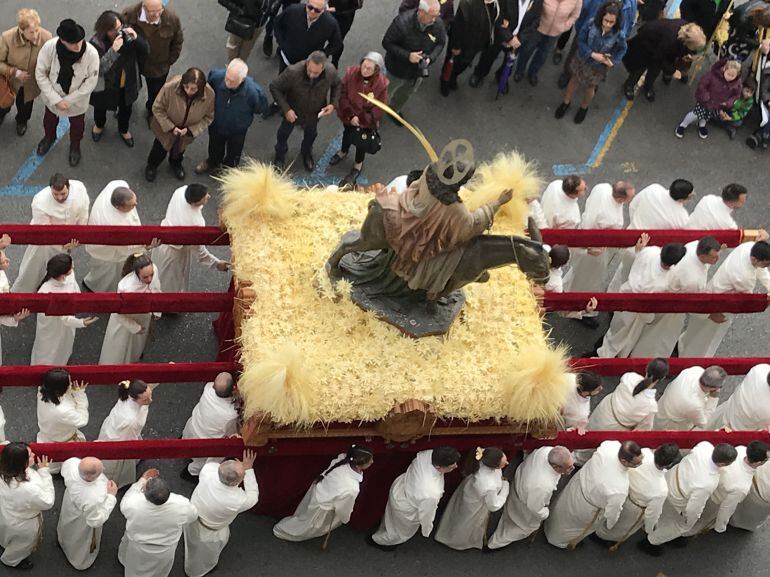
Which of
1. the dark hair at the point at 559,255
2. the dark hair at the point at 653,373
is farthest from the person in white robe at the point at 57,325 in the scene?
the dark hair at the point at 653,373

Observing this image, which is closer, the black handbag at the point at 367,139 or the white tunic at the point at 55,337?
the white tunic at the point at 55,337

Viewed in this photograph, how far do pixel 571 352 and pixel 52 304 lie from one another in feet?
16.5

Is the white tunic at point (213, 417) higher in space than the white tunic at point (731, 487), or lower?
lower

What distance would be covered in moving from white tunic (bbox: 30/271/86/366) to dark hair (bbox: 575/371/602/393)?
13.4ft

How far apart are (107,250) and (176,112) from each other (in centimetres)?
170

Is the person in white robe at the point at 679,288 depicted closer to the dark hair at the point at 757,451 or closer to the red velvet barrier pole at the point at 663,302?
the red velvet barrier pole at the point at 663,302

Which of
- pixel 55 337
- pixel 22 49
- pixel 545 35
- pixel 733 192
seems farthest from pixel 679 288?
pixel 22 49

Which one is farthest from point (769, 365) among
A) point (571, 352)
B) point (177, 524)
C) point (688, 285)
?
point (177, 524)

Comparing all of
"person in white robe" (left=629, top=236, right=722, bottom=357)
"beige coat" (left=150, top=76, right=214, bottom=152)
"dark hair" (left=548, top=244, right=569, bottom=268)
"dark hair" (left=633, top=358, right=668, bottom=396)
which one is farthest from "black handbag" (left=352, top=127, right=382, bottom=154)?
"dark hair" (left=633, top=358, right=668, bottom=396)

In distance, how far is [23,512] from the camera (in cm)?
858

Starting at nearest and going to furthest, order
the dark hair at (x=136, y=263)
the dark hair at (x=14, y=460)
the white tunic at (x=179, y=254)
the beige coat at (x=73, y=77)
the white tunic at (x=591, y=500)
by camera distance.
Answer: the dark hair at (x=14, y=460) → the white tunic at (x=591, y=500) → the dark hair at (x=136, y=263) → the white tunic at (x=179, y=254) → the beige coat at (x=73, y=77)

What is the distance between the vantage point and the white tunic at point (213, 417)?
29.7 feet

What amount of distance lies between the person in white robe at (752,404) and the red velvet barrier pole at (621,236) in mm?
1394

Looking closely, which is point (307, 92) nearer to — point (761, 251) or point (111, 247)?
point (111, 247)
